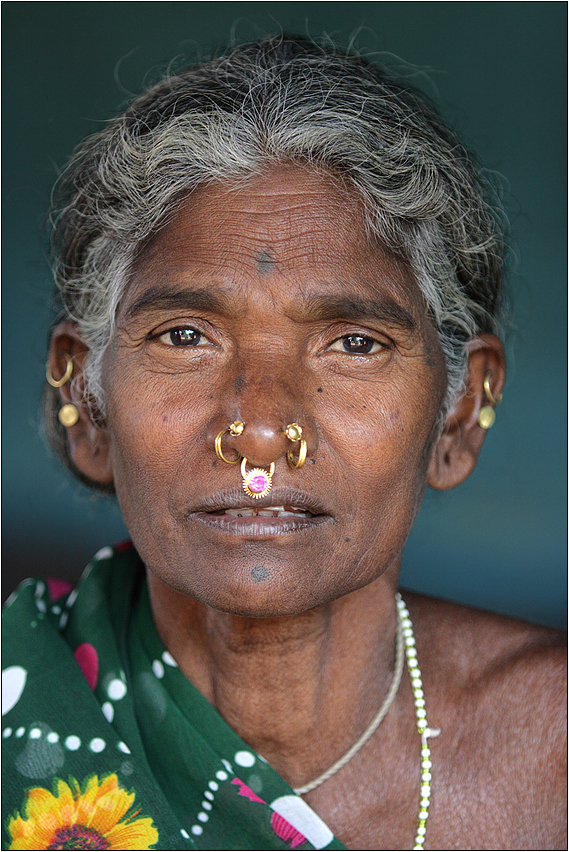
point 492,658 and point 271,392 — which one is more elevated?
point 271,392

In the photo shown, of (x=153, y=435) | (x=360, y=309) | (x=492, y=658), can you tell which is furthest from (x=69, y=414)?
(x=492, y=658)

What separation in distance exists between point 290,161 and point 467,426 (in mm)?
879

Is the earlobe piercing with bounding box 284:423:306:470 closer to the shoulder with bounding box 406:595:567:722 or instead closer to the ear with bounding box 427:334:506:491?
the ear with bounding box 427:334:506:491

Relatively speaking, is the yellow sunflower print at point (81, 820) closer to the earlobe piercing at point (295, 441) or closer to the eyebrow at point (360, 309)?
the earlobe piercing at point (295, 441)

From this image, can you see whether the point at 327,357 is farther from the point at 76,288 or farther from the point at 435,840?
the point at 435,840

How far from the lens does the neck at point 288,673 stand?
2104 millimetres

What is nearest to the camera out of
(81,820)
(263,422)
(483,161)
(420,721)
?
(263,422)

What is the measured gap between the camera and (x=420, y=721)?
2244 mm

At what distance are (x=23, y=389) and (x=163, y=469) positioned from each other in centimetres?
321

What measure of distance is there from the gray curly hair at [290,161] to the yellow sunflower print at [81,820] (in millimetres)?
938

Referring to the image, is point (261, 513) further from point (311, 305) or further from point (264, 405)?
point (311, 305)

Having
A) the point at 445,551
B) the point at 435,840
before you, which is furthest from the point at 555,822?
the point at 445,551

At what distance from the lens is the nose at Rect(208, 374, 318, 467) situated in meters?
1.71

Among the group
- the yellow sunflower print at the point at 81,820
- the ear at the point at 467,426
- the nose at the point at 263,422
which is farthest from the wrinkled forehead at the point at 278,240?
the yellow sunflower print at the point at 81,820
